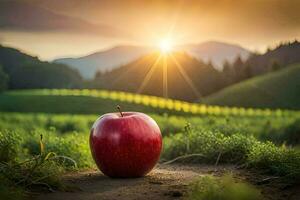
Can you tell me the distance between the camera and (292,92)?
37969 mm

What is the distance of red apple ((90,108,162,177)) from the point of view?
875cm

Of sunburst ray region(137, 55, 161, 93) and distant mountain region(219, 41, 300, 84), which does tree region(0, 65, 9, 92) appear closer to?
sunburst ray region(137, 55, 161, 93)

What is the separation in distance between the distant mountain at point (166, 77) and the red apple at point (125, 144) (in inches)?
1066

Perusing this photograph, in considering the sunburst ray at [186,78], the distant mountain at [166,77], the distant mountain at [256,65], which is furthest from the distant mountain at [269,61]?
the sunburst ray at [186,78]

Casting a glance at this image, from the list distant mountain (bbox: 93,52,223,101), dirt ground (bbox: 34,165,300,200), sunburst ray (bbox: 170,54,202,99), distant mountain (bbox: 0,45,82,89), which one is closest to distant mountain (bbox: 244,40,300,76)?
distant mountain (bbox: 93,52,223,101)

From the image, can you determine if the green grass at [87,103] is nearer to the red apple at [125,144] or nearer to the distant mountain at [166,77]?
the distant mountain at [166,77]

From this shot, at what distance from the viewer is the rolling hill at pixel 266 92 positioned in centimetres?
3681

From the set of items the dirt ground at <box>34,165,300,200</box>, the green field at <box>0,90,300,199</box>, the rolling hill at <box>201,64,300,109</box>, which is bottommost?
the dirt ground at <box>34,165,300,200</box>

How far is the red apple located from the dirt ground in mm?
195

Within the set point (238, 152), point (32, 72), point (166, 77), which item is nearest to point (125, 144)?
point (238, 152)

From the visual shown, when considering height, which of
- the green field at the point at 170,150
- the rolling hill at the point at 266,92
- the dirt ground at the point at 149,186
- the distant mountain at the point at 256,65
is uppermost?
the distant mountain at the point at 256,65

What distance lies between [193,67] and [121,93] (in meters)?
7.45

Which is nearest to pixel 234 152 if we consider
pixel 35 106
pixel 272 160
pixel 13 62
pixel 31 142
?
pixel 272 160

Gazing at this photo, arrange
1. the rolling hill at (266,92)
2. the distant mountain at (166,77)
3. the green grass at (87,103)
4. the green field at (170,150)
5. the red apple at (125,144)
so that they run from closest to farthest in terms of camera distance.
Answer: the green field at (170,150) < the red apple at (125,144) < the green grass at (87,103) < the rolling hill at (266,92) < the distant mountain at (166,77)
